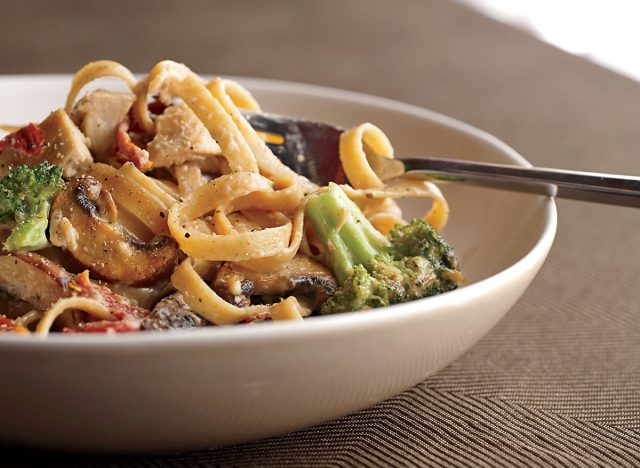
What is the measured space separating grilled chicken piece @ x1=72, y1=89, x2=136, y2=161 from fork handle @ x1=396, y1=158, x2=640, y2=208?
4.35ft

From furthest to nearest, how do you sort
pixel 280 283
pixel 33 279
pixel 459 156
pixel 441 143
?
pixel 441 143
pixel 459 156
pixel 280 283
pixel 33 279

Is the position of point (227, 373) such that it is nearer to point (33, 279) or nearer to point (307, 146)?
point (33, 279)

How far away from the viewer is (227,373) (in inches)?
85.8

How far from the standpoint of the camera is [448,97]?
6.67m

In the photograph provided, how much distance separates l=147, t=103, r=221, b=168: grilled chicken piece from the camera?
3604 millimetres

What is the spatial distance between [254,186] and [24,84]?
7.06 feet

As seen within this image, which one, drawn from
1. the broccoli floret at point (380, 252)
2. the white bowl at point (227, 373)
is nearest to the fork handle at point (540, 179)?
the broccoli floret at point (380, 252)

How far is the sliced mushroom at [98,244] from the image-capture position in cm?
316

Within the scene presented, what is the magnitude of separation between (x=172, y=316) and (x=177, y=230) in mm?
410

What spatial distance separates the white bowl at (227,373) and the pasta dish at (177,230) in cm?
43

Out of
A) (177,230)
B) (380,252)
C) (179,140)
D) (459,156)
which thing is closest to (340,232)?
(380,252)

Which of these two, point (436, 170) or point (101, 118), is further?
point (436, 170)

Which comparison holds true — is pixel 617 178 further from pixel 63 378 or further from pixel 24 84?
pixel 24 84

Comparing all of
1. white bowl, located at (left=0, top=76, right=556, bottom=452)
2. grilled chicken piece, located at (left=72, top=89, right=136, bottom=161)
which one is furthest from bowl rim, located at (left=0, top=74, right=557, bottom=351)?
grilled chicken piece, located at (left=72, top=89, right=136, bottom=161)
